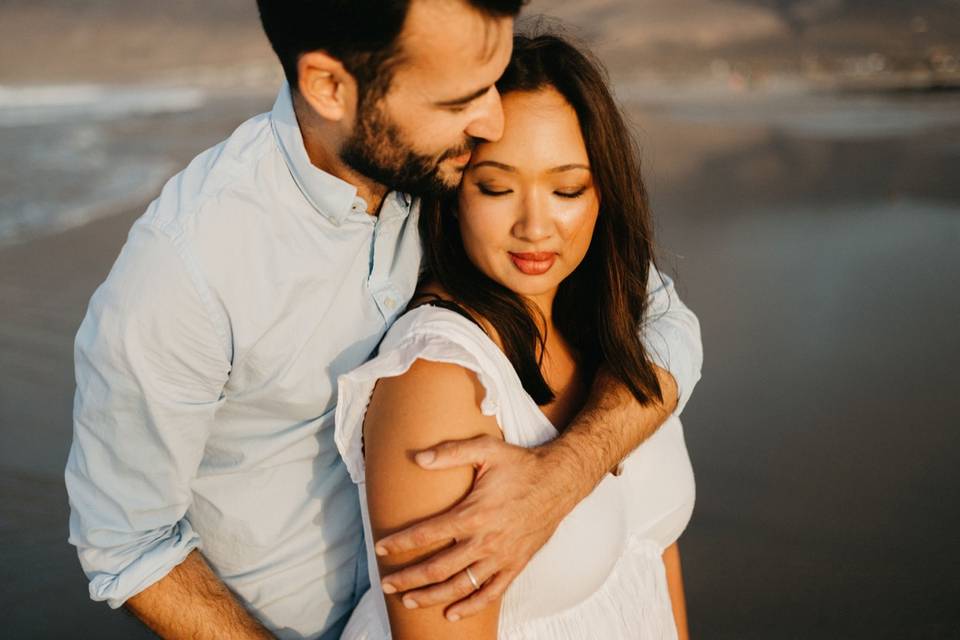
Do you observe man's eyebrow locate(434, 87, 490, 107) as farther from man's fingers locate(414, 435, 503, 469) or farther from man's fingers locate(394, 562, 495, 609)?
man's fingers locate(394, 562, 495, 609)

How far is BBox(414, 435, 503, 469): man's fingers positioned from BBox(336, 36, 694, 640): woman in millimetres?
31

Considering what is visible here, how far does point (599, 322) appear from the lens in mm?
2330

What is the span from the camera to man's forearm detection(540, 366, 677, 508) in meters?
1.87

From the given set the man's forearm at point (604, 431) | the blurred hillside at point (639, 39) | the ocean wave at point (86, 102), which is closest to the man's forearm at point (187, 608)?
the man's forearm at point (604, 431)

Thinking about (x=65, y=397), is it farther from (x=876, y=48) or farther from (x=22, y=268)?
(x=876, y=48)

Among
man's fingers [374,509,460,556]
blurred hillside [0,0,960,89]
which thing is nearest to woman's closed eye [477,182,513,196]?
man's fingers [374,509,460,556]

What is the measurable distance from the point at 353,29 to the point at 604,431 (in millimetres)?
974

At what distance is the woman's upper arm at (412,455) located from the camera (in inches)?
67.1

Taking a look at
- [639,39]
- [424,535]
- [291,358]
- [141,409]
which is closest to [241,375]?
[291,358]

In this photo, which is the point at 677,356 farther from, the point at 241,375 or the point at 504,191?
the point at 241,375

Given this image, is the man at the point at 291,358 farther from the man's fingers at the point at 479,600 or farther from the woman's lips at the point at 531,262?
the woman's lips at the point at 531,262

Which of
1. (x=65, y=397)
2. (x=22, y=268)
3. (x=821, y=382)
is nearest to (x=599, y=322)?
(x=821, y=382)

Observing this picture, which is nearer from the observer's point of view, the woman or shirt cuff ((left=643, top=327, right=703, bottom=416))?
the woman

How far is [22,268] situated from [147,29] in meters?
16.1
